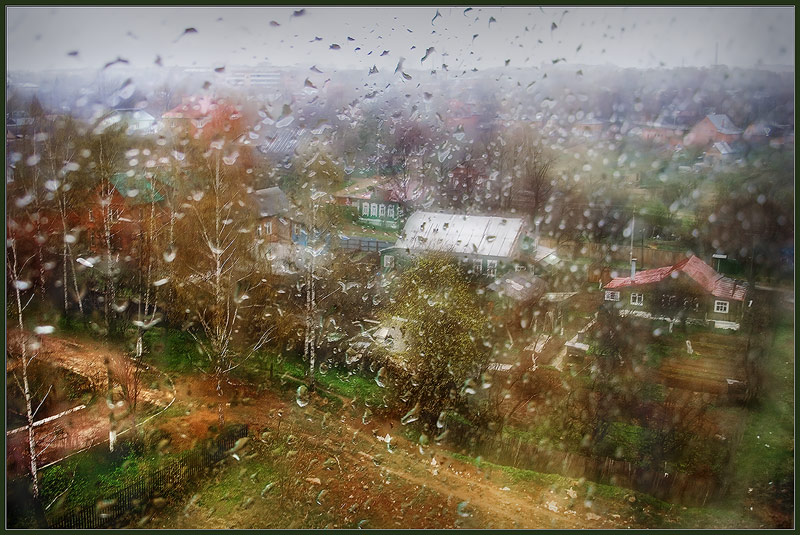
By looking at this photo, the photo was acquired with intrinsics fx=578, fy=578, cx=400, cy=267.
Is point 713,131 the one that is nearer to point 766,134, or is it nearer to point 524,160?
point 766,134

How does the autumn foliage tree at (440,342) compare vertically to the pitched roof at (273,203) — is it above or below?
below

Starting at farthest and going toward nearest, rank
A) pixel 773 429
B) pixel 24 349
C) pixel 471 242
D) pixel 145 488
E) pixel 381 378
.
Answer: pixel 471 242 → pixel 381 378 → pixel 773 429 → pixel 24 349 → pixel 145 488

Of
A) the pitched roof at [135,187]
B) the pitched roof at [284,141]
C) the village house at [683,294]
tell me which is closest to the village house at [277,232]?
the pitched roof at [284,141]

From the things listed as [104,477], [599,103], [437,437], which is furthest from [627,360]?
[104,477]

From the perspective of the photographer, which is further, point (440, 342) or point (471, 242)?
point (471, 242)

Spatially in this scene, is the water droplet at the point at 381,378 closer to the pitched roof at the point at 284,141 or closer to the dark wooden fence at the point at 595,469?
the dark wooden fence at the point at 595,469

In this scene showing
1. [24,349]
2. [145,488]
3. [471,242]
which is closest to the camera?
Result: [145,488]

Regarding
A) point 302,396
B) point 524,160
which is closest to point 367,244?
point 302,396
